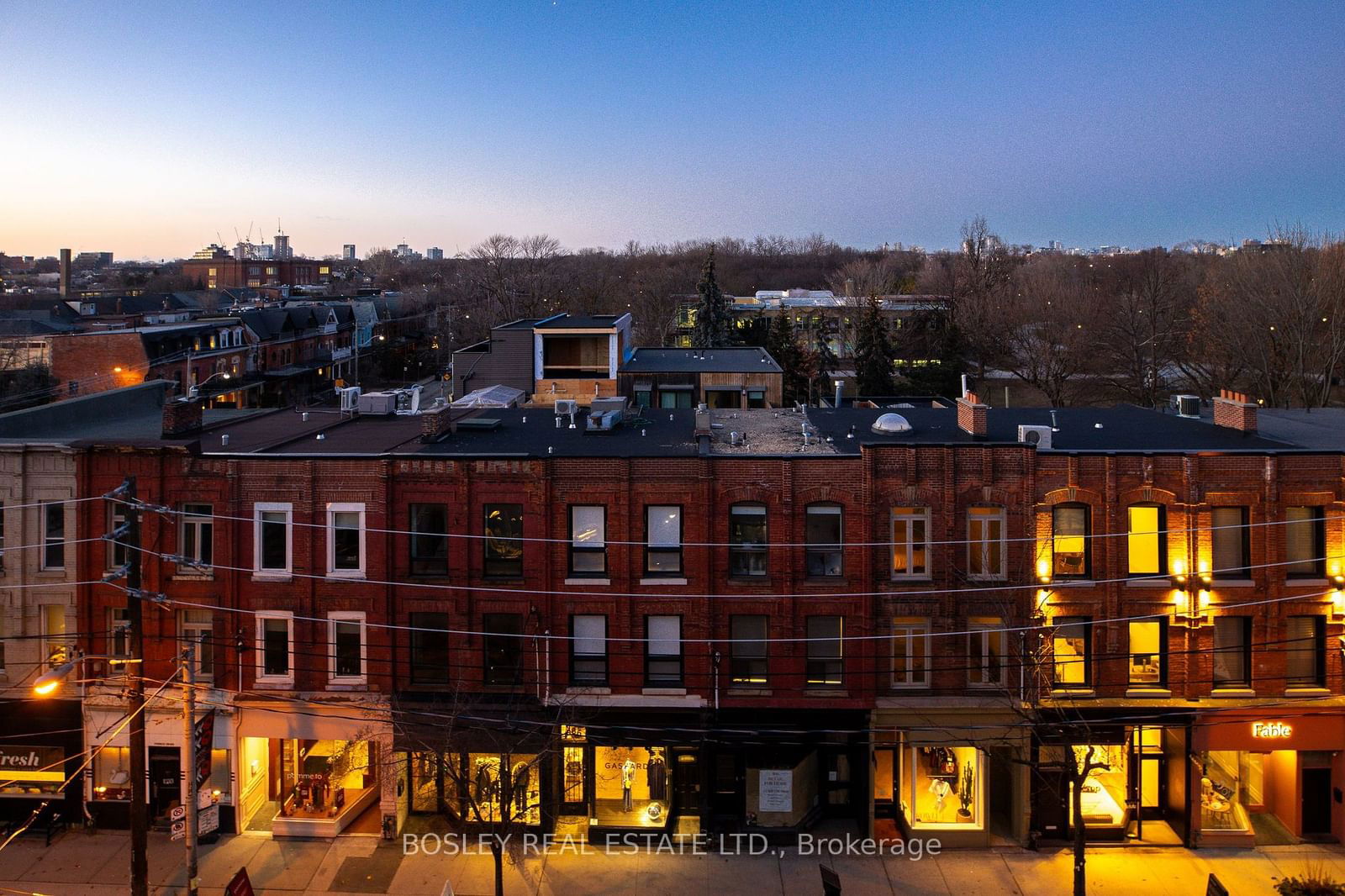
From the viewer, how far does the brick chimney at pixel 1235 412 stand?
27250 mm

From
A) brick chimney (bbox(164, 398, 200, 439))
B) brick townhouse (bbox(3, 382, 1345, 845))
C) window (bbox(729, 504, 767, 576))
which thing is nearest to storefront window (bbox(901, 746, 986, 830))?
brick townhouse (bbox(3, 382, 1345, 845))

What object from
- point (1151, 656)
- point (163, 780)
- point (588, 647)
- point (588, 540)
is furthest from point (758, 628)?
point (163, 780)

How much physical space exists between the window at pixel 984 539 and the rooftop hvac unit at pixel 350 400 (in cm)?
2030

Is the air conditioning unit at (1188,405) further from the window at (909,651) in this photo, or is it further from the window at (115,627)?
the window at (115,627)

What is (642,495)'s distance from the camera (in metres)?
24.7

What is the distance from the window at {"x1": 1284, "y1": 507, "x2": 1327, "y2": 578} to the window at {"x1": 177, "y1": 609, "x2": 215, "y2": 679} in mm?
27515

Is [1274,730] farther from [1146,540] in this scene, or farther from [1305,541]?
[1146,540]

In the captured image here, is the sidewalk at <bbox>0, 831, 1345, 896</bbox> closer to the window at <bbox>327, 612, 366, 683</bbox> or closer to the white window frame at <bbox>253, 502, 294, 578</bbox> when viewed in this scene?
the window at <bbox>327, 612, 366, 683</bbox>

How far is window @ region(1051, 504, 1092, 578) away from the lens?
24.5 m

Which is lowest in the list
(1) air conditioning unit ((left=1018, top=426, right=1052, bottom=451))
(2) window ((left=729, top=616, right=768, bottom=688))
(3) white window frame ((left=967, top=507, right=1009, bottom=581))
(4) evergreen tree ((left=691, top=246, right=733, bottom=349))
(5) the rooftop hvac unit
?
(2) window ((left=729, top=616, right=768, bottom=688))

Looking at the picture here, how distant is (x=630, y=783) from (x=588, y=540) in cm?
632

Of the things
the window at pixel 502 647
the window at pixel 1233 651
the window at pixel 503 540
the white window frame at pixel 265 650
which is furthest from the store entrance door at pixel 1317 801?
the white window frame at pixel 265 650

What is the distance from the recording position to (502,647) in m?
24.9

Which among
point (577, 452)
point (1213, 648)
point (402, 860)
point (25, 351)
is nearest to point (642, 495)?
point (577, 452)
